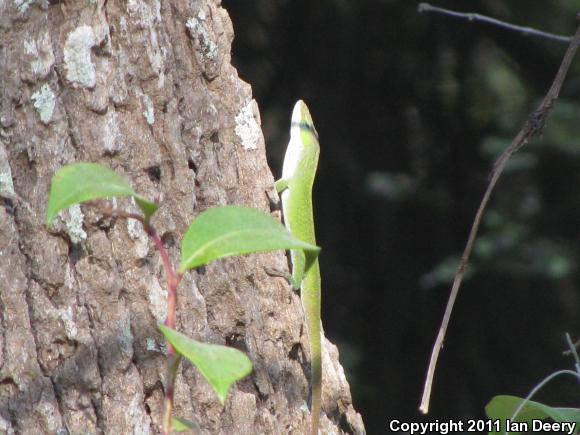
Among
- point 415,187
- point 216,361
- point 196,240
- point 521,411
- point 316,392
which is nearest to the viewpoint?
point 216,361

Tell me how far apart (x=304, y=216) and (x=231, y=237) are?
2.06 meters

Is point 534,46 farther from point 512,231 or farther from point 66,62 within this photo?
point 66,62

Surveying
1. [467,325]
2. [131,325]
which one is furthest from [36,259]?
[467,325]

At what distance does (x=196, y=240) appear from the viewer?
2.91 feet

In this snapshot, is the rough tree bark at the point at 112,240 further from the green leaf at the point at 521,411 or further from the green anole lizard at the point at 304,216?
the green leaf at the point at 521,411

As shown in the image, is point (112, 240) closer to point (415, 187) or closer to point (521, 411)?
point (521, 411)

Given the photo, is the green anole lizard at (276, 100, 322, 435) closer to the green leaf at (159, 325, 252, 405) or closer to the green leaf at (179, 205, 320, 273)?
the green leaf at (179, 205, 320, 273)

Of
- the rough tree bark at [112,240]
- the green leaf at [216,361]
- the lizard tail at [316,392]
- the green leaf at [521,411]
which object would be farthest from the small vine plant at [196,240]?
the lizard tail at [316,392]

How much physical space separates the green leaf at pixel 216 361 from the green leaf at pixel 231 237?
10 centimetres

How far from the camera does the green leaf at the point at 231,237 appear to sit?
0.87 meters

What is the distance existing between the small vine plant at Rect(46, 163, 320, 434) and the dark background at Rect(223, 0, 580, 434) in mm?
3622

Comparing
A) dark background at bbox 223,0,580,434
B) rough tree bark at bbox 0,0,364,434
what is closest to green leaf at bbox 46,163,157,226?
rough tree bark at bbox 0,0,364,434

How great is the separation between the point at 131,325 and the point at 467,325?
12.8 ft

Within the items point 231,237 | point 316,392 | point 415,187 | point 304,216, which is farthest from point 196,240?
point 415,187
